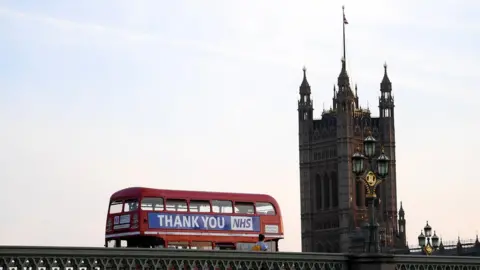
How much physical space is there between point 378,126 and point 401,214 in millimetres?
11739

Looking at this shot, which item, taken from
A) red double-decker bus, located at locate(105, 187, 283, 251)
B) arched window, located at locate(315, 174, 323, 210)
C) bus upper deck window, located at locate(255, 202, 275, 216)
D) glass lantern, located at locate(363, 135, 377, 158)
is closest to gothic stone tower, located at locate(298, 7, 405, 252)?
arched window, located at locate(315, 174, 323, 210)

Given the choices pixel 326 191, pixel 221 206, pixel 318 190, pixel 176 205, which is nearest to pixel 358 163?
pixel 221 206

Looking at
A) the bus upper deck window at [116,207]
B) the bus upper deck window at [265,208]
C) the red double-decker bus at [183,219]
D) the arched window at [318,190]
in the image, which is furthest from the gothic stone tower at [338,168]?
the bus upper deck window at [116,207]

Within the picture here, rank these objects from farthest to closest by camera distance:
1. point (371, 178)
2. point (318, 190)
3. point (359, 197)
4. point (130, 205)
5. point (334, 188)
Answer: point (318, 190)
point (334, 188)
point (359, 197)
point (130, 205)
point (371, 178)

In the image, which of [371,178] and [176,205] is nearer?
[371,178]

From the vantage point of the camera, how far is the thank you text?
33625 mm

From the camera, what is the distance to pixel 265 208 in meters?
36.2

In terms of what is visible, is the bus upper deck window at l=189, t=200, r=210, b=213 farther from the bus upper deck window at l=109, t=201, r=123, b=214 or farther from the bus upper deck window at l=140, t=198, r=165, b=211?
the bus upper deck window at l=109, t=201, r=123, b=214

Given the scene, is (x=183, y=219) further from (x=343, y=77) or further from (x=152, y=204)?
(x=343, y=77)

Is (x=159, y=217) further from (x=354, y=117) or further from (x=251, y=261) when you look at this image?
(x=354, y=117)

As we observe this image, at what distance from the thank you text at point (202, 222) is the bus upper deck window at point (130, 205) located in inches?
22.6

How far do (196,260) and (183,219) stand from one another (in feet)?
26.4

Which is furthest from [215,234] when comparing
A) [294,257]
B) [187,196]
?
[294,257]

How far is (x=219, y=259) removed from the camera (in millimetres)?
26328
